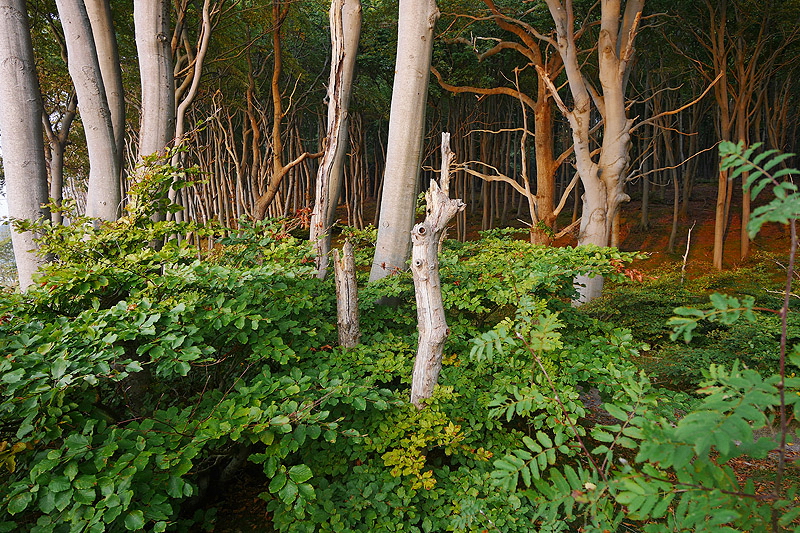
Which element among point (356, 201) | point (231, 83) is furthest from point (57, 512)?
point (356, 201)

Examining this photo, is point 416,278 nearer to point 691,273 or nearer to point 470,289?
point 470,289

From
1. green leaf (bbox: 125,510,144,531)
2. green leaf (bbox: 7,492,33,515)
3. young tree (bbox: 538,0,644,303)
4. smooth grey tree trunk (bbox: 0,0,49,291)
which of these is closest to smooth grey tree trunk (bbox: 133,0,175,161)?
smooth grey tree trunk (bbox: 0,0,49,291)

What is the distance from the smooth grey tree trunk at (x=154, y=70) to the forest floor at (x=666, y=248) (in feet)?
10.9

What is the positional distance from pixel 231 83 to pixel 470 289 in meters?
12.0

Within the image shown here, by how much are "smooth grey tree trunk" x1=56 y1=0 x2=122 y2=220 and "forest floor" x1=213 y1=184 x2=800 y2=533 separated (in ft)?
9.73

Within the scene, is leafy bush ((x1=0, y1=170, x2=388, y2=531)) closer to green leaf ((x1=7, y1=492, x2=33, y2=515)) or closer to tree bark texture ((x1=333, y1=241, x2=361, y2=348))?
green leaf ((x1=7, y1=492, x2=33, y2=515))

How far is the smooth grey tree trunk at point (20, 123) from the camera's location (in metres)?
3.66

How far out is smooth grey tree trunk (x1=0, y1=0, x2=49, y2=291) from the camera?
12.0ft

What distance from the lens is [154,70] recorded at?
406 centimetres

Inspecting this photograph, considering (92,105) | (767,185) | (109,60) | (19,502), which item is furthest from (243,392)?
(109,60)

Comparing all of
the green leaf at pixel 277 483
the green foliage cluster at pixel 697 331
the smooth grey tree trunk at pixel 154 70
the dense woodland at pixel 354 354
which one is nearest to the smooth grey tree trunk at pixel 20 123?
the dense woodland at pixel 354 354

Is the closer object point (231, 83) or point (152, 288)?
point (152, 288)

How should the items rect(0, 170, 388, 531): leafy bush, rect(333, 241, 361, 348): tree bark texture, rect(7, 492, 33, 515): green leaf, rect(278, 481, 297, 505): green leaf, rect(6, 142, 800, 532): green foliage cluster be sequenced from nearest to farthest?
rect(6, 142, 800, 532): green foliage cluster → rect(7, 492, 33, 515): green leaf → rect(0, 170, 388, 531): leafy bush → rect(278, 481, 297, 505): green leaf → rect(333, 241, 361, 348): tree bark texture

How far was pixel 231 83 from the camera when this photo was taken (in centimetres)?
1217
